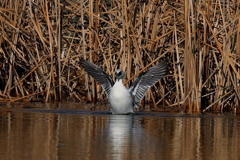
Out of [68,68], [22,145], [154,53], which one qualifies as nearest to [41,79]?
[68,68]

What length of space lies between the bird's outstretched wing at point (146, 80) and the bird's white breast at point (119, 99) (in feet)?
1.05

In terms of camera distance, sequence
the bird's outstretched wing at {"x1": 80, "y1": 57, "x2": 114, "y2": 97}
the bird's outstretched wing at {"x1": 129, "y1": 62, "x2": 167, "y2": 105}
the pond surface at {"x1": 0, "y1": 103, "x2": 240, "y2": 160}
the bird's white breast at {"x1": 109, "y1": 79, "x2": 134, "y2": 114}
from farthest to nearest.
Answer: the bird's outstretched wing at {"x1": 80, "y1": 57, "x2": 114, "y2": 97} → the bird's outstretched wing at {"x1": 129, "y1": 62, "x2": 167, "y2": 105} → the bird's white breast at {"x1": 109, "y1": 79, "x2": 134, "y2": 114} → the pond surface at {"x1": 0, "y1": 103, "x2": 240, "y2": 160}

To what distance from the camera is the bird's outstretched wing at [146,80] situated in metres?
9.91

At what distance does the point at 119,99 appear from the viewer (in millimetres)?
9594

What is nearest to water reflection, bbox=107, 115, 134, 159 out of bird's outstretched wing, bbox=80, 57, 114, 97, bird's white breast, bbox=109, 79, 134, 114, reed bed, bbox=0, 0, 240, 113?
bird's white breast, bbox=109, 79, 134, 114

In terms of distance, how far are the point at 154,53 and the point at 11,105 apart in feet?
8.86


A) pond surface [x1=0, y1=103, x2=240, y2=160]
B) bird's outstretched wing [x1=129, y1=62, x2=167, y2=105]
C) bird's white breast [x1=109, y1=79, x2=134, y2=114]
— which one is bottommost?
pond surface [x1=0, y1=103, x2=240, y2=160]

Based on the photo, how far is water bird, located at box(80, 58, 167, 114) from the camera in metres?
9.61

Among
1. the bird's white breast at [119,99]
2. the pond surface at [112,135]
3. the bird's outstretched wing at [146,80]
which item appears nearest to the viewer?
the pond surface at [112,135]

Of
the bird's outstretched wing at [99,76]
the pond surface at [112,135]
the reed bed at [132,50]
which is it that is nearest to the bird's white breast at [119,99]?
→ the pond surface at [112,135]

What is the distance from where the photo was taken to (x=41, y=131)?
6.58m

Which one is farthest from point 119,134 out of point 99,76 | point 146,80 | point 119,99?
point 99,76

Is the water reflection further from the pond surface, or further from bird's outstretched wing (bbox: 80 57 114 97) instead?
bird's outstretched wing (bbox: 80 57 114 97)

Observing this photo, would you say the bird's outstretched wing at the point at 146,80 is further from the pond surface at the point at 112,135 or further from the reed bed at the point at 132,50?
the pond surface at the point at 112,135
